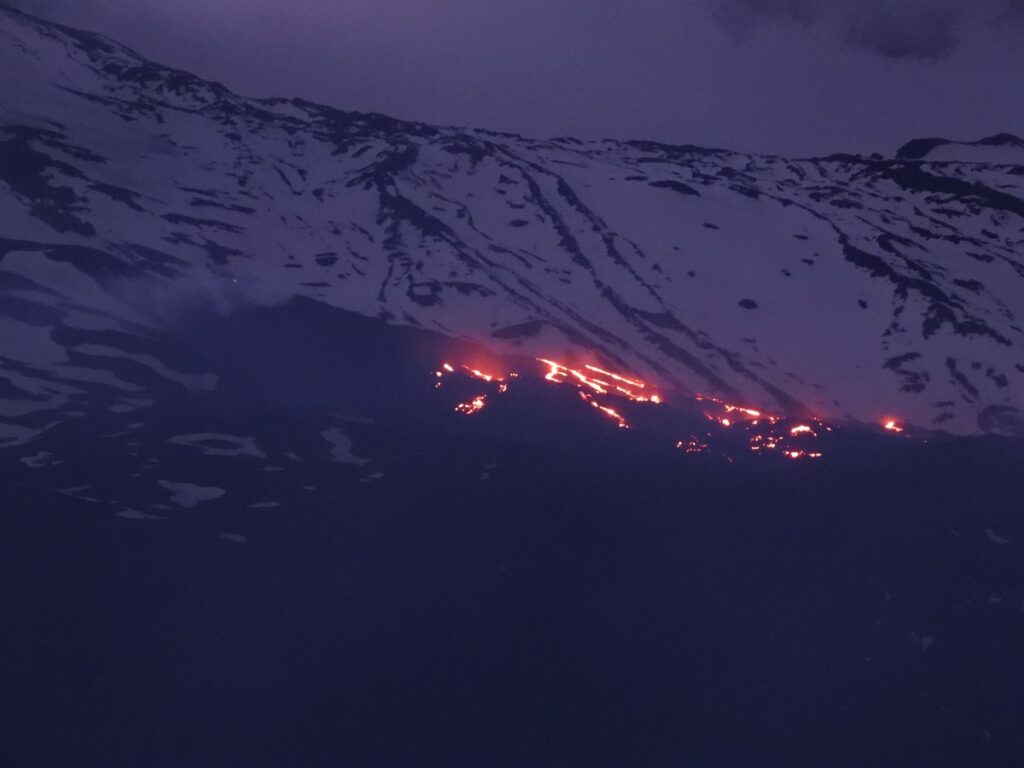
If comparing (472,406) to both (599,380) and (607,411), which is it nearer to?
(607,411)

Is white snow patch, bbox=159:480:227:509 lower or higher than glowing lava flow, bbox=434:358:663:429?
lower

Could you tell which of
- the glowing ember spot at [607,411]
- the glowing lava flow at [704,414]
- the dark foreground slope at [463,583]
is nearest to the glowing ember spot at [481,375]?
the glowing lava flow at [704,414]

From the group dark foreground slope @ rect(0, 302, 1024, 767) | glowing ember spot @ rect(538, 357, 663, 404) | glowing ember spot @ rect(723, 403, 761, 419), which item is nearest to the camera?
dark foreground slope @ rect(0, 302, 1024, 767)

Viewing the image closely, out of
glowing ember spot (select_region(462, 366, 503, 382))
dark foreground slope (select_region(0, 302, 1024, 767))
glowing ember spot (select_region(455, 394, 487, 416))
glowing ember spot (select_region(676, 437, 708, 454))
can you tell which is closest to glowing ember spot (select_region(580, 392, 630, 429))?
dark foreground slope (select_region(0, 302, 1024, 767))

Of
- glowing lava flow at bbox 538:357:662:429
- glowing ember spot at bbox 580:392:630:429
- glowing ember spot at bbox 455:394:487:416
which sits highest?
glowing lava flow at bbox 538:357:662:429

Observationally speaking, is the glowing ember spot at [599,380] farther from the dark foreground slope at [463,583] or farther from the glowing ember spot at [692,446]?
the glowing ember spot at [692,446]

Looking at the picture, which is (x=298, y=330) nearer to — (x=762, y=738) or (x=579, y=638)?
(x=579, y=638)

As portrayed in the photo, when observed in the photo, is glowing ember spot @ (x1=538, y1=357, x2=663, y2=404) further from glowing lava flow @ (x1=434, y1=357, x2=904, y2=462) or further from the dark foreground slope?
the dark foreground slope
